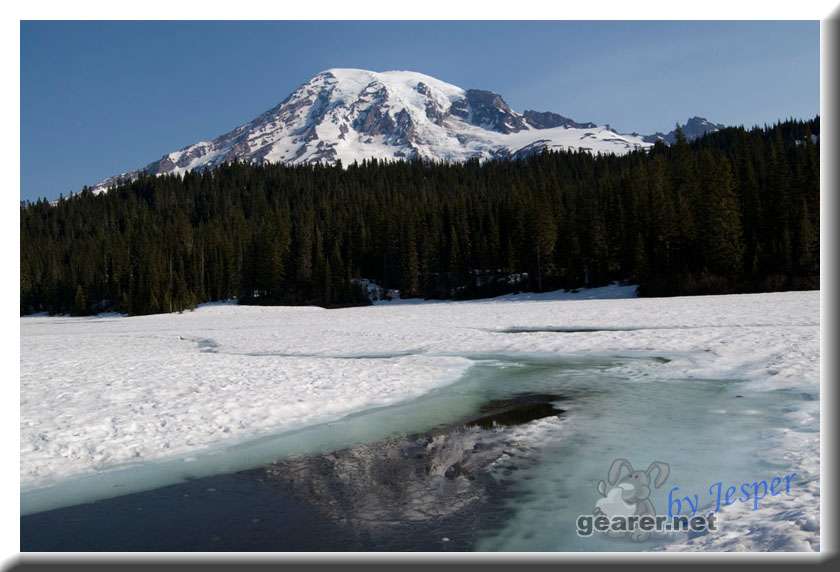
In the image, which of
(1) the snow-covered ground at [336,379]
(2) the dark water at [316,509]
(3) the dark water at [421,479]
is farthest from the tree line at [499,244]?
(2) the dark water at [316,509]

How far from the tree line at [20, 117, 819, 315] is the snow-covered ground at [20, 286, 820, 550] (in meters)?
20.6

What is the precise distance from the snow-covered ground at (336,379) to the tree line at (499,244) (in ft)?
67.7

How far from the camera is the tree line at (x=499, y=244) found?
5419 centimetres

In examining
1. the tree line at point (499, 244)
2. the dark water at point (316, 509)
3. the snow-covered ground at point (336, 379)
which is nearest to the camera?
the dark water at point (316, 509)

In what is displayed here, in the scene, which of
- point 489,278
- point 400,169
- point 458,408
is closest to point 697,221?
point 489,278

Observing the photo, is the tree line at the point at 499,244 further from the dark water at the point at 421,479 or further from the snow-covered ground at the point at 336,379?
the dark water at the point at 421,479

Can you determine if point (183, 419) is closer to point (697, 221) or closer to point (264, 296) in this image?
point (697, 221)

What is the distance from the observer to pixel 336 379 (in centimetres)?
1435

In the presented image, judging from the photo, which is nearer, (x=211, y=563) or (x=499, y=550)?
(x=211, y=563)

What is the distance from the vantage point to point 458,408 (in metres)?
11.7

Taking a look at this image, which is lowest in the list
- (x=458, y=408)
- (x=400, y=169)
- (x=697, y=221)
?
(x=458, y=408)

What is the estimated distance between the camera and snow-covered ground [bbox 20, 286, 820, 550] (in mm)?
7938

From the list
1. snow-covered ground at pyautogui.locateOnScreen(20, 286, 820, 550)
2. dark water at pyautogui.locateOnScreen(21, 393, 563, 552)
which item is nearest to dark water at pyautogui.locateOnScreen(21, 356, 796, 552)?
dark water at pyautogui.locateOnScreen(21, 393, 563, 552)

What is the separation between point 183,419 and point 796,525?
9.77 metres
